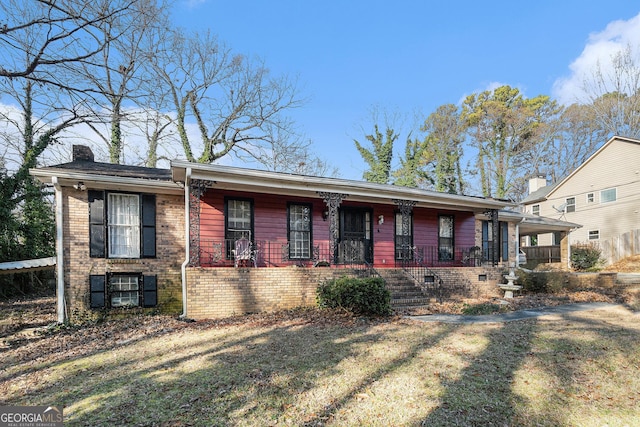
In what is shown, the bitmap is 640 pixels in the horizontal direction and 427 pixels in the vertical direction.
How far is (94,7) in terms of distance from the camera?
6.49m

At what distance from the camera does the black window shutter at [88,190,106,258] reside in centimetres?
862

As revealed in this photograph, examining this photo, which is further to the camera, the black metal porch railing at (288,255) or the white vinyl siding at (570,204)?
the white vinyl siding at (570,204)

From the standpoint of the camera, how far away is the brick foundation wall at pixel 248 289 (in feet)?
26.1

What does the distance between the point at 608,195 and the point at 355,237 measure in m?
20.6

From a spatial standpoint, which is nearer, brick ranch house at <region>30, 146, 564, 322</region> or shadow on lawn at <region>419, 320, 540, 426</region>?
shadow on lawn at <region>419, 320, 540, 426</region>

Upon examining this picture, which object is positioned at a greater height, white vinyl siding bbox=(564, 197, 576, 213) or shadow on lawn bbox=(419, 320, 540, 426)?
white vinyl siding bbox=(564, 197, 576, 213)

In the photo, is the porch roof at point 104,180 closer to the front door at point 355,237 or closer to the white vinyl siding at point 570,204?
the front door at point 355,237

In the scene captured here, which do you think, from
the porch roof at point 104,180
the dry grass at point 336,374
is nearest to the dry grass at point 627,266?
the dry grass at point 336,374

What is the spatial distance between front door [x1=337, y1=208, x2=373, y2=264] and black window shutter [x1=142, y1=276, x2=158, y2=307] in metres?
5.73

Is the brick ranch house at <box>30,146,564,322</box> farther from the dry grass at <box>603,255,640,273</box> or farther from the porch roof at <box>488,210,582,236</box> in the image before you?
the dry grass at <box>603,255,640,273</box>

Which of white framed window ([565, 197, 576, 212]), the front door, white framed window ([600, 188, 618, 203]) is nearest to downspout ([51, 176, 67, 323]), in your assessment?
the front door

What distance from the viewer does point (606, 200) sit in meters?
22.5

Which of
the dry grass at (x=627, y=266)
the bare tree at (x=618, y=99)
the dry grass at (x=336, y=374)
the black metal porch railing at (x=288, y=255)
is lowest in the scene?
the dry grass at (x=627, y=266)

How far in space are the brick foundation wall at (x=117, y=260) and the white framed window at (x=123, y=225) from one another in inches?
11.9
